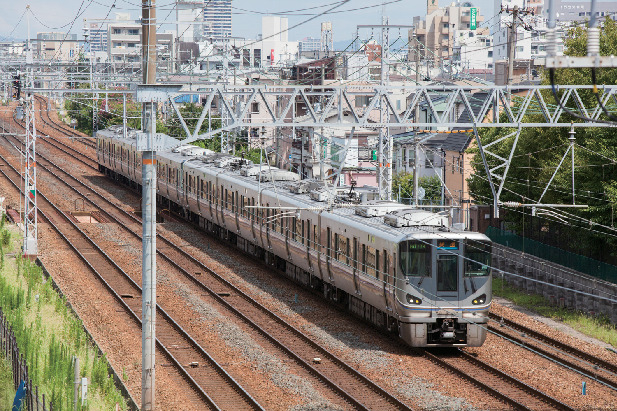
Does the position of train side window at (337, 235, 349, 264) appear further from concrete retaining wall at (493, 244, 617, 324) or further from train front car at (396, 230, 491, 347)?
concrete retaining wall at (493, 244, 617, 324)

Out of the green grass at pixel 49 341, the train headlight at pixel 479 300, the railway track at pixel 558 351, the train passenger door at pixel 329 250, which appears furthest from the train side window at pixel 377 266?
the green grass at pixel 49 341

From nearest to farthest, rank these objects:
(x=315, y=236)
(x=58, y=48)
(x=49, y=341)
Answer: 1. (x=49, y=341)
2. (x=315, y=236)
3. (x=58, y=48)

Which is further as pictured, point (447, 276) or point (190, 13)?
point (190, 13)

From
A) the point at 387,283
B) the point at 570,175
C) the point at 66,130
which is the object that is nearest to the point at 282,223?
the point at 387,283

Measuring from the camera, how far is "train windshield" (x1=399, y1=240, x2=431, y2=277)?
17.5m

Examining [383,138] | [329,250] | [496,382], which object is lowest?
[496,382]

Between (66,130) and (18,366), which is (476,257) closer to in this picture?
(18,366)

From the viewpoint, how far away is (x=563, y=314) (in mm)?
23109

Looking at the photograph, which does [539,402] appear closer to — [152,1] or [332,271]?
[332,271]

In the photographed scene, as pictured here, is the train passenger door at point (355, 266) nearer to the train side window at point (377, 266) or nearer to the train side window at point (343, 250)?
the train side window at point (343, 250)

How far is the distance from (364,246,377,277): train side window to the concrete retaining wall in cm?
370

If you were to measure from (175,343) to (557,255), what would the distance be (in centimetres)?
1318

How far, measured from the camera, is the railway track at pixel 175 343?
15.3 meters

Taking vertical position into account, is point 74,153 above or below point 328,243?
above
